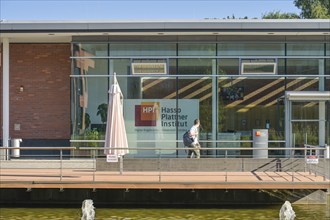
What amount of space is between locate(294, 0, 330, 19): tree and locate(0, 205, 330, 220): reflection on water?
48.4 meters

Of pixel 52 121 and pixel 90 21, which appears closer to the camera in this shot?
pixel 90 21

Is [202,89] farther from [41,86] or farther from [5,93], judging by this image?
[5,93]

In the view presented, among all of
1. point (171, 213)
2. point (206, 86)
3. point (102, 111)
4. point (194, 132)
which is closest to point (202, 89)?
point (206, 86)

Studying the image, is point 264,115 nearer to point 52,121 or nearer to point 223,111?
point 223,111

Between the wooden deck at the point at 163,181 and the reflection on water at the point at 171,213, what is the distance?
645mm

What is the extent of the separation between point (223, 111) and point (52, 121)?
658 cm

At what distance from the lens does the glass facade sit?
22531 mm

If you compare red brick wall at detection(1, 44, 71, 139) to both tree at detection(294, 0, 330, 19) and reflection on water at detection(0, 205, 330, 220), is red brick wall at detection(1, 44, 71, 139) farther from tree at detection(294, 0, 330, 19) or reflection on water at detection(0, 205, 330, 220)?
tree at detection(294, 0, 330, 19)

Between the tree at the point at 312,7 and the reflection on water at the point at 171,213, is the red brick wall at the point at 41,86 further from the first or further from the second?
the tree at the point at 312,7

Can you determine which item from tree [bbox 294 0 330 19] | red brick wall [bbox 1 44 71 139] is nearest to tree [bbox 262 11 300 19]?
tree [bbox 294 0 330 19]

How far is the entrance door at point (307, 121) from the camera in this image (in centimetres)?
2245

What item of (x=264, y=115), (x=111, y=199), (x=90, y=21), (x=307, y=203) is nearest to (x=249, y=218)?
(x=307, y=203)

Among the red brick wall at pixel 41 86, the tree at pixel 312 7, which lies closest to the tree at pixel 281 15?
the tree at pixel 312 7

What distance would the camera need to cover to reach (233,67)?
22.7 meters
